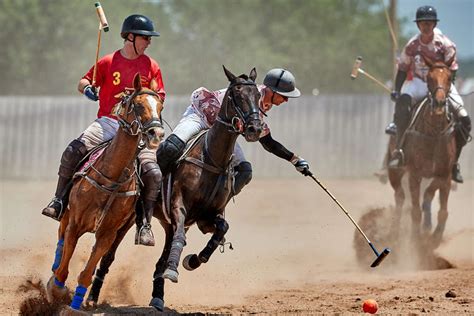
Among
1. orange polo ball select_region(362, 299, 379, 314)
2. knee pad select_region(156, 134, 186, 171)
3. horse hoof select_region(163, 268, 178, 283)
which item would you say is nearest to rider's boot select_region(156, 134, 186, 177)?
knee pad select_region(156, 134, 186, 171)

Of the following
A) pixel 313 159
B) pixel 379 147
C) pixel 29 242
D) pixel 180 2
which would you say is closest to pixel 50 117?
pixel 313 159

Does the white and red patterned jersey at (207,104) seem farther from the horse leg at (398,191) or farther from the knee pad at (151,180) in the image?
the horse leg at (398,191)

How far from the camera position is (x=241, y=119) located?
31.1 feet

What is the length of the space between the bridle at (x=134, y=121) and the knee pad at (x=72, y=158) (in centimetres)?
74

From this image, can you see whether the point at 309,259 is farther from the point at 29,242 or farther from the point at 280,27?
the point at 280,27

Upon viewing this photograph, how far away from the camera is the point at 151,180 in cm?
974

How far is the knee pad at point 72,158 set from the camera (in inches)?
386

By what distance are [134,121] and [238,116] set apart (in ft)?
3.45

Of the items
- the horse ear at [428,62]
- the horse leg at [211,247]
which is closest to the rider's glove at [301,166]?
the horse leg at [211,247]

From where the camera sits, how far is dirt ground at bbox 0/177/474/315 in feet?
35.2

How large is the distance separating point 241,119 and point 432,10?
6372 millimetres

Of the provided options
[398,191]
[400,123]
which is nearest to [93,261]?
[400,123]

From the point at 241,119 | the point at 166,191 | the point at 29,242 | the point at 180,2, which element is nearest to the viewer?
the point at 241,119

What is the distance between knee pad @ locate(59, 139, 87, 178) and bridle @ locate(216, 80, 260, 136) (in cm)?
134
